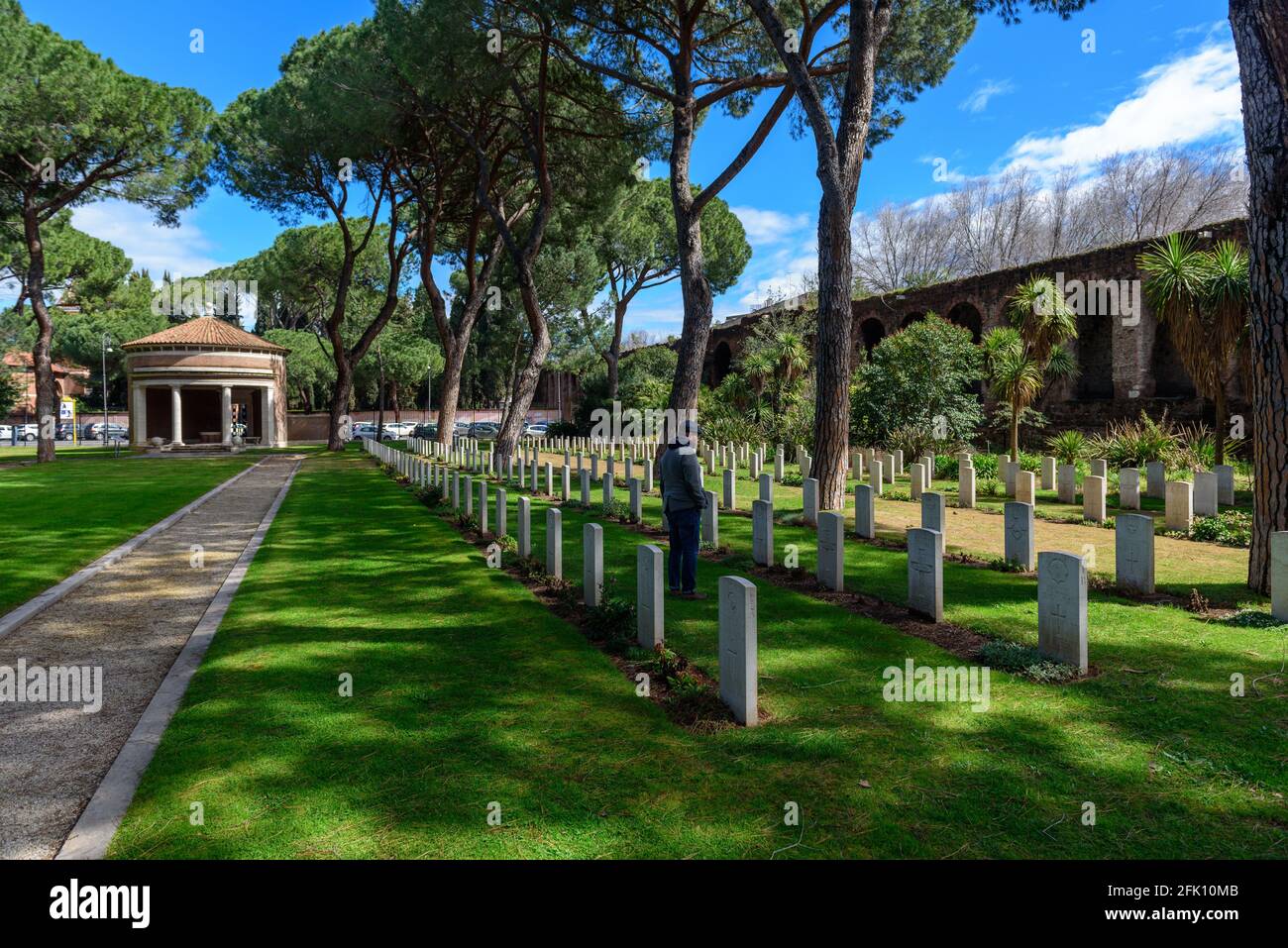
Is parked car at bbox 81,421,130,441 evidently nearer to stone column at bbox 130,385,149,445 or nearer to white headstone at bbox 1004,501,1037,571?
stone column at bbox 130,385,149,445

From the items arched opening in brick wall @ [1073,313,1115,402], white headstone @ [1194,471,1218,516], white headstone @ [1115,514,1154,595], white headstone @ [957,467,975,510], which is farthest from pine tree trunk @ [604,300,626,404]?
white headstone @ [1115,514,1154,595]

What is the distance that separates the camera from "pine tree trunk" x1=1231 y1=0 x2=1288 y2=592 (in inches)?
266

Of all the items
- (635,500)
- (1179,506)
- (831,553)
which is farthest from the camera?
(635,500)

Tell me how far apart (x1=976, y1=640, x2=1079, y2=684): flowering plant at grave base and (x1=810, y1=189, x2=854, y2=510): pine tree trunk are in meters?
7.19

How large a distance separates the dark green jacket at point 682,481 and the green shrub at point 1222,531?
7.02 m

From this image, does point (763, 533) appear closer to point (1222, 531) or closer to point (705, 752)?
point (705, 752)

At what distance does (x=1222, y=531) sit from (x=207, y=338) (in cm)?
4342

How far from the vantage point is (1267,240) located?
→ 6.94 m

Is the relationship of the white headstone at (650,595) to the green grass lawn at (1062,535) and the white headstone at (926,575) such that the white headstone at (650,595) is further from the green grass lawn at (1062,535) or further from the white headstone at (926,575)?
the green grass lawn at (1062,535)

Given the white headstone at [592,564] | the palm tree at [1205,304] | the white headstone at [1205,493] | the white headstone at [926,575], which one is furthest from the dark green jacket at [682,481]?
the palm tree at [1205,304]

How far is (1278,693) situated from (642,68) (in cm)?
1990

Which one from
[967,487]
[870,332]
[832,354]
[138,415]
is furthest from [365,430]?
[967,487]

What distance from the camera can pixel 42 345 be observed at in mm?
30906

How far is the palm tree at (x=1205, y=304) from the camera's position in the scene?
13.7 metres
